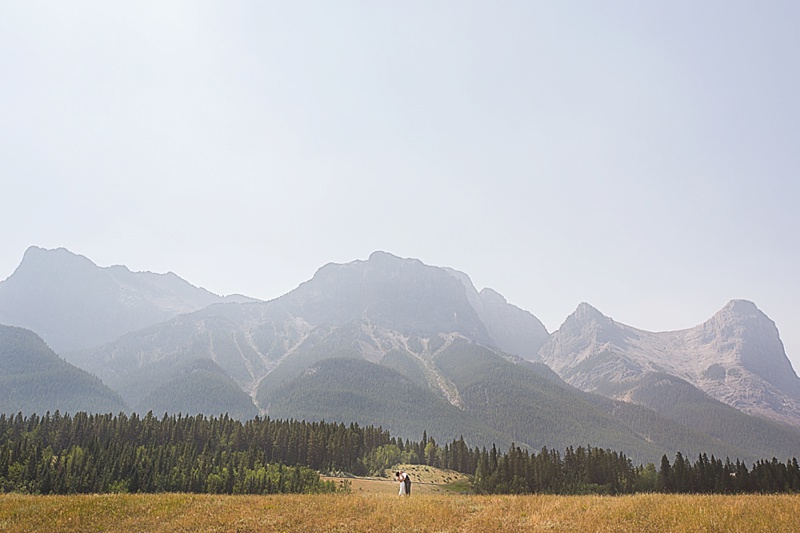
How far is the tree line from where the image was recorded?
87538mm

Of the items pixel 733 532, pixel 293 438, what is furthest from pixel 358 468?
pixel 733 532

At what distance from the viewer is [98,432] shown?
5418 inches

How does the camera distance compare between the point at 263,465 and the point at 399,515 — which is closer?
the point at 399,515

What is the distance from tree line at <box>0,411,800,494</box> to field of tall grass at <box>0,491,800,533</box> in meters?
45.0

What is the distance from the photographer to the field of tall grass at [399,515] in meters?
27.1

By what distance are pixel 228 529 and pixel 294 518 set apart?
413 centimetres

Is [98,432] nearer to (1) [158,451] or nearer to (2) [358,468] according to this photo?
(1) [158,451]

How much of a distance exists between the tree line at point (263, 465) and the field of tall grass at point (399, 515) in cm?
4497

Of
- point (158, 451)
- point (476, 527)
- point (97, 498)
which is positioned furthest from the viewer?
point (158, 451)

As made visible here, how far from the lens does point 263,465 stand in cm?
10775

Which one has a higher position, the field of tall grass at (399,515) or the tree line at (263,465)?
the field of tall grass at (399,515)

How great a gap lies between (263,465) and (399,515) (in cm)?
8644

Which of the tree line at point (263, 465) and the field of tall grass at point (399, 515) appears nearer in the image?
the field of tall grass at point (399, 515)

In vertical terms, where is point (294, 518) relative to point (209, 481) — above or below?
above
